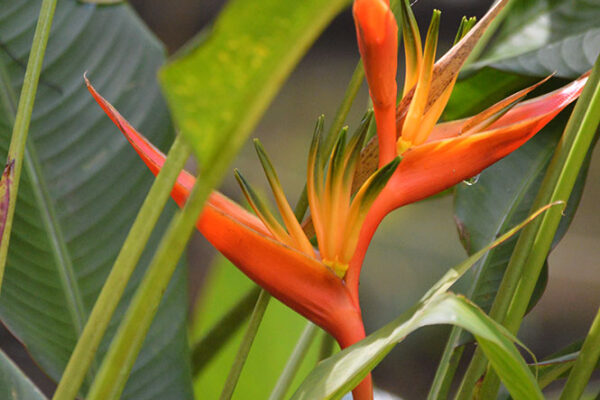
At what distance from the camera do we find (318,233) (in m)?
0.29

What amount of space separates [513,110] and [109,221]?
0.98 feet

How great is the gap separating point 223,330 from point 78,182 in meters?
0.20

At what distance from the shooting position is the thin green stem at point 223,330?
20.9 inches

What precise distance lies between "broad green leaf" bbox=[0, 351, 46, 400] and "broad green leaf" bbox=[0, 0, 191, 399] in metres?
0.08

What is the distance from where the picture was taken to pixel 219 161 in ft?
0.46

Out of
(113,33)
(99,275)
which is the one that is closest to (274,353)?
(99,275)

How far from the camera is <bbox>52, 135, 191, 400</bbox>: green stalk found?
0.21 metres

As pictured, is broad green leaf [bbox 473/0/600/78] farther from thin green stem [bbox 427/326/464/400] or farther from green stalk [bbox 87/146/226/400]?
green stalk [bbox 87/146/226/400]

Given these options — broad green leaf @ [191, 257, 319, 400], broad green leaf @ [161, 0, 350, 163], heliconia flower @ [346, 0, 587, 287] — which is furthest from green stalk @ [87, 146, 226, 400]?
broad green leaf @ [191, 257, 319, 400]

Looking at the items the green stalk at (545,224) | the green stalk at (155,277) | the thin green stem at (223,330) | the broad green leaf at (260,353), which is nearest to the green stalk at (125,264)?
the green stalk at (155,277)

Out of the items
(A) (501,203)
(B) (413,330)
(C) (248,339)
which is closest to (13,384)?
(C) (248,339)

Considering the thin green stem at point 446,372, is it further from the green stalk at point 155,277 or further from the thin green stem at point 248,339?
the green stalk at point 155,277

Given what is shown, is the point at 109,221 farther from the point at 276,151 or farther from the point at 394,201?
the point at 276,151

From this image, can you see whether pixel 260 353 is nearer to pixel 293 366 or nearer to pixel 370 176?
pixel 293 366
